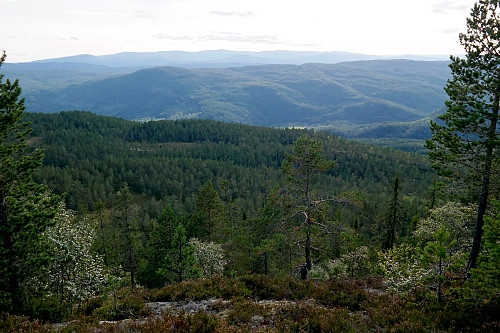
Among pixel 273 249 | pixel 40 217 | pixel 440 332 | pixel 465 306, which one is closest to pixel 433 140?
pixel 465 306

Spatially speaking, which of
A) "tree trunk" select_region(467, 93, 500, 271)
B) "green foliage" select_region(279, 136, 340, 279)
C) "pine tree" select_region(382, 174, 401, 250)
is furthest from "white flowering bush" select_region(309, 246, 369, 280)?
"tree trunk" select_region(467, 93, 500, 271)

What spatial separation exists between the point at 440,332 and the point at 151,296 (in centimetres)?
1550

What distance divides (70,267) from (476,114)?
83.3 ft

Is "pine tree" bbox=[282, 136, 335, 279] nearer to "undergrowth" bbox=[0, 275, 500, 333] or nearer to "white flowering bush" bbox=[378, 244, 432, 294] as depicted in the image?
"undergrowth" bbox=[0, 275, 500, 333]

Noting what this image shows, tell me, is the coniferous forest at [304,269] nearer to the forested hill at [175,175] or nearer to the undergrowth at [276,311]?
the undergrowth at [276,311]

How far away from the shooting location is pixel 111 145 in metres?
195

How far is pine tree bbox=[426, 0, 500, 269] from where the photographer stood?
1477cm

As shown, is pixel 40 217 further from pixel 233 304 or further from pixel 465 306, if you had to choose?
pixel 465 306

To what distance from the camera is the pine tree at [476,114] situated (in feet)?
48.5

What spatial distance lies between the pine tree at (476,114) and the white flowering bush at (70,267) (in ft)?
71.8

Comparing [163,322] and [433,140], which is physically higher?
[433,140]

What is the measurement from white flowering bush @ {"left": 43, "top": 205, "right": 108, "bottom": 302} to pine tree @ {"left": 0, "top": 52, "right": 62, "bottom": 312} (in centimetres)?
108

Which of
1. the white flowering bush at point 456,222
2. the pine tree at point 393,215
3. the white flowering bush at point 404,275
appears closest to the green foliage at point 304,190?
the white flowering bush at point 404,275

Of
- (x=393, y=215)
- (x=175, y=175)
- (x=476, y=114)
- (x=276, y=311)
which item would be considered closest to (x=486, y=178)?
(x=476, y=114)
